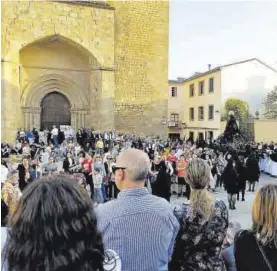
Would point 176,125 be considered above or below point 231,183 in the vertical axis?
above

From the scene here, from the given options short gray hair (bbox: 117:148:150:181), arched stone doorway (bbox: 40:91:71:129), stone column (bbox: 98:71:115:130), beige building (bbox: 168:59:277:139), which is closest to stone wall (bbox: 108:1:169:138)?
stone column (bbox: 98:71:115:130)

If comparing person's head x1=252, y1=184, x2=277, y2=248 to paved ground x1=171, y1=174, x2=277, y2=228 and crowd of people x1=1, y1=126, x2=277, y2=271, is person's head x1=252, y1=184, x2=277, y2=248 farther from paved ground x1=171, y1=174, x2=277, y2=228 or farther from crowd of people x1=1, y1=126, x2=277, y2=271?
paved ground x1=171, y1=174, x2=277, y2=228

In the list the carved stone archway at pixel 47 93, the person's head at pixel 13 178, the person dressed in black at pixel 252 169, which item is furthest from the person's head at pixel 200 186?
the carved stone archway at pixel 47 93

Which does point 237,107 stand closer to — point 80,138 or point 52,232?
point 80,138

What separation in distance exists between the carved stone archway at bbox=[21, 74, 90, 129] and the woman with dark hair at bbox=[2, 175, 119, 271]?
2041 centimetres

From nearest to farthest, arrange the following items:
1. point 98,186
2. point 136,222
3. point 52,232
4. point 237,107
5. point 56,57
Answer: point 52,232 → point 136,222 → point 98,186 → point 56,57 → point 237,107

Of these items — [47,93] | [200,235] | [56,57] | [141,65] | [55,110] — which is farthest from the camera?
[141,65]

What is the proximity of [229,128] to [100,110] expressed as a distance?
23.6 feet

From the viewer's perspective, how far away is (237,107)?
103 feet

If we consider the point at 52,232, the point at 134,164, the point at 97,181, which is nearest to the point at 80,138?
the point at 97,181

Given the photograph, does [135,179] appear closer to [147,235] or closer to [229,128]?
[147,235]

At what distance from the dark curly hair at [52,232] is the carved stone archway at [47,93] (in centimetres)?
2041

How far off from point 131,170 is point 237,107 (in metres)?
30.4

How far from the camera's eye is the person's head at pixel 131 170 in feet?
7.52
